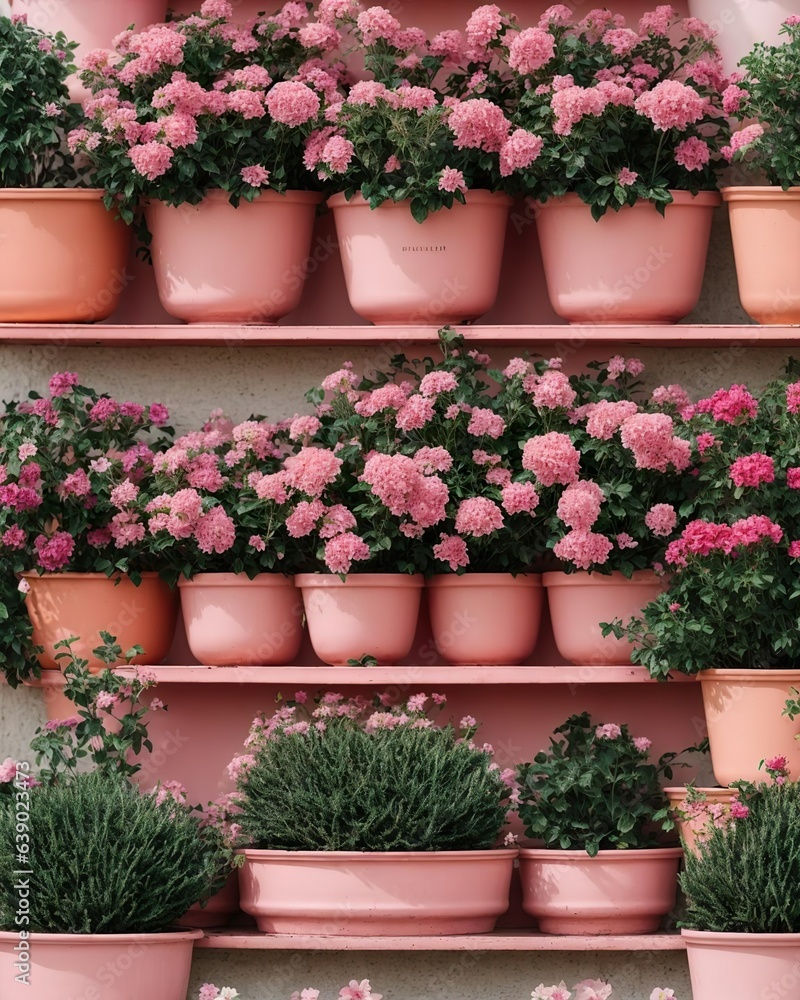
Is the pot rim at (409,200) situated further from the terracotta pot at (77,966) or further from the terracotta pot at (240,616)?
the terracotta pot at (77,966)

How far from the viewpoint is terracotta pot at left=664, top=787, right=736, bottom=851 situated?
3.10m

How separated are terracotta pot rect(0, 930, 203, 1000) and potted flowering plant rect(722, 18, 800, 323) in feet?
5.81

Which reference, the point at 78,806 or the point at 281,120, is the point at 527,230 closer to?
the point at 281,120

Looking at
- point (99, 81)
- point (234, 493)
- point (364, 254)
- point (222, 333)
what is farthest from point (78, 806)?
point (99, 81)

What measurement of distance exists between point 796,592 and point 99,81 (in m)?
1.79

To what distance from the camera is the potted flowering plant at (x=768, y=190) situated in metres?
3.17

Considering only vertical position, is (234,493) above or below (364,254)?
below

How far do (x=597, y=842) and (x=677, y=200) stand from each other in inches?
51.9

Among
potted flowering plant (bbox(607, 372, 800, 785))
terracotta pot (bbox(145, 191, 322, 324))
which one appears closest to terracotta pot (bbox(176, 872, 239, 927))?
potted flowering plant (bbox(607, 372, 800, 785))

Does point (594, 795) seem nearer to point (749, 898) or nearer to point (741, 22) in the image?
point (749, 898)

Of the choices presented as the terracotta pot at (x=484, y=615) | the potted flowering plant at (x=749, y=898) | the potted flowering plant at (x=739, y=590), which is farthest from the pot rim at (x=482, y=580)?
the potted flowering plant at (x=749, y=898)

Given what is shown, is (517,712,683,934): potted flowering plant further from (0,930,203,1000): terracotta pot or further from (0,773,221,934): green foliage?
(0,930,203,1000): terracotta pot

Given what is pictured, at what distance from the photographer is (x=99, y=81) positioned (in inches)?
132

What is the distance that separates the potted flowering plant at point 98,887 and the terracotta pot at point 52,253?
101cm
